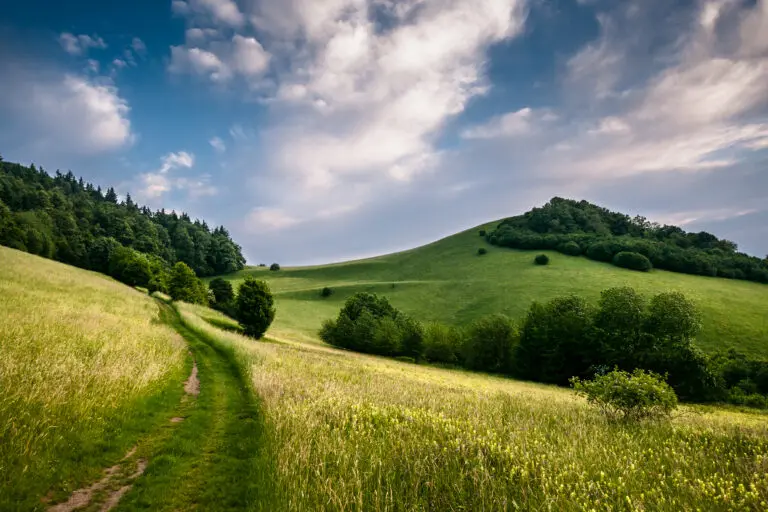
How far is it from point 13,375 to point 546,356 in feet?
186

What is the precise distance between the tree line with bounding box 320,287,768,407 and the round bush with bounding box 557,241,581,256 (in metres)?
54.3

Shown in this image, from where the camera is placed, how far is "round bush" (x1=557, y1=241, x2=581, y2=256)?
355 ft

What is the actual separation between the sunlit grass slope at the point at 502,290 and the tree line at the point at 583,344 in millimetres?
10480

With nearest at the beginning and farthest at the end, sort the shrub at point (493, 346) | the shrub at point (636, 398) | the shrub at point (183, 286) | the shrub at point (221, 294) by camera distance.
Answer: the shrub at point (636, 398) < the shrub at point (493, 346) < the shrub at point (183, 286) < the shrub at point (221, 294)

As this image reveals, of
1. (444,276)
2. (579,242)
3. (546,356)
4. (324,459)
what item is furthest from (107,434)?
(579,242)

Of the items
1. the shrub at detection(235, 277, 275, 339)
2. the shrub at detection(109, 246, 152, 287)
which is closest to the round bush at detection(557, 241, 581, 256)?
the shrub at detection(235, 277, 275, 339)

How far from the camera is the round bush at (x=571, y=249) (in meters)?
108

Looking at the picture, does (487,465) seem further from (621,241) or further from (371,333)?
(621,241)

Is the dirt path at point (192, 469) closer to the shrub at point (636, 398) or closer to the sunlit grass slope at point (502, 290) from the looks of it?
the shrub at point (636, 398)

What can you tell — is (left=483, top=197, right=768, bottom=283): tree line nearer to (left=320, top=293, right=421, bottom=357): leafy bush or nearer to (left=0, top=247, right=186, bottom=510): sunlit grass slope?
(left=320, top=293, right=421, bottom=357): leafy bush

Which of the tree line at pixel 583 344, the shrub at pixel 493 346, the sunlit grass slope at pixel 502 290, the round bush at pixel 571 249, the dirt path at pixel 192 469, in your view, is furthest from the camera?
the round bush at pixel 571 249

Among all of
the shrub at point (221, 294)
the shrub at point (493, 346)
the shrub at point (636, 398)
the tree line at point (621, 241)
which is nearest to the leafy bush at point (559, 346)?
the shrub at point (493, 346)

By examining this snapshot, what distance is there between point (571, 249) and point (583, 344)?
6536 centimetres

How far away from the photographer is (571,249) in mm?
108438
